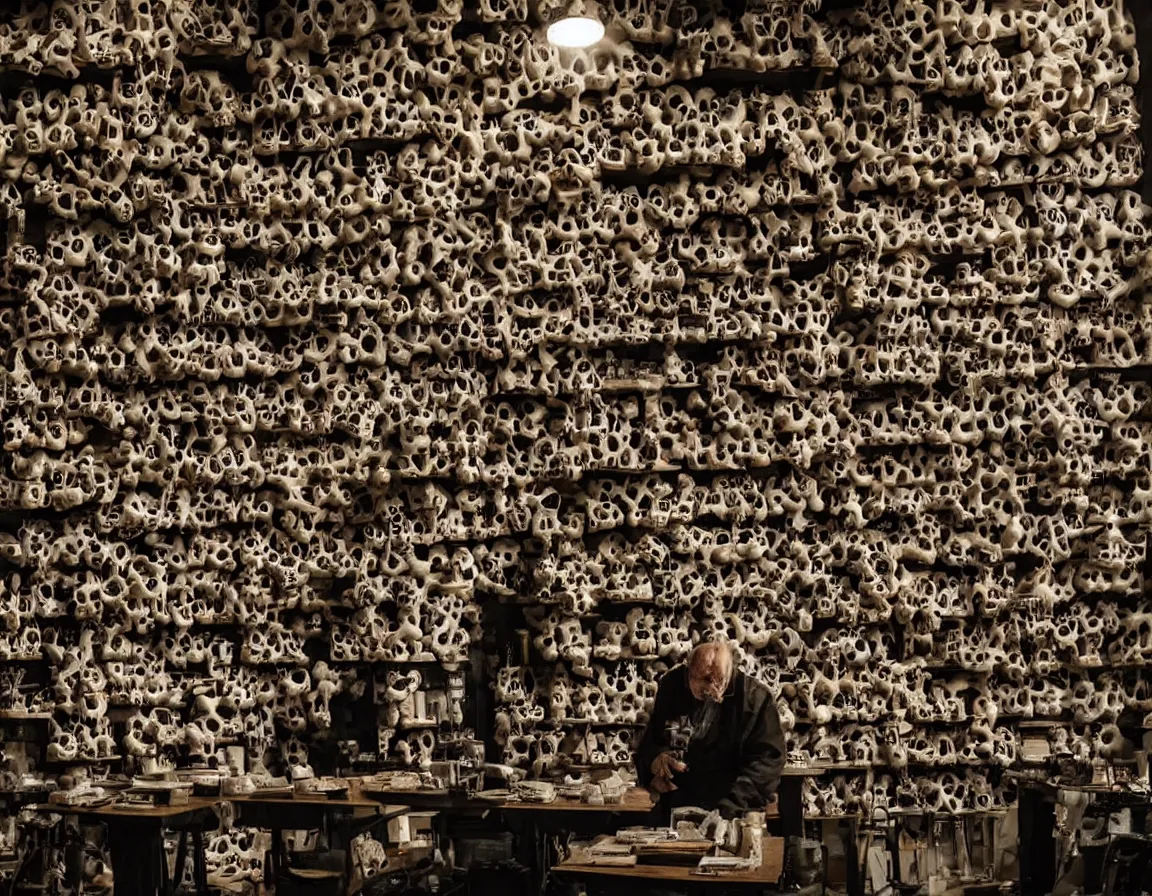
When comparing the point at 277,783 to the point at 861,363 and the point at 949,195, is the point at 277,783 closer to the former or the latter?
the point at 861,363

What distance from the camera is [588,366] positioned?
10.2 metres

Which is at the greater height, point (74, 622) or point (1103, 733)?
point (74, 622)

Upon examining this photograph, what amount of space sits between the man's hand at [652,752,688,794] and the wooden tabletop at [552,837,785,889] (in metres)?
1.43

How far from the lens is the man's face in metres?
8.36

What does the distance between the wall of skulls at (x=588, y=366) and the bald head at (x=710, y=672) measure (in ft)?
5.16

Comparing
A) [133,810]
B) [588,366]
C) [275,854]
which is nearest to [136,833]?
[133,810]

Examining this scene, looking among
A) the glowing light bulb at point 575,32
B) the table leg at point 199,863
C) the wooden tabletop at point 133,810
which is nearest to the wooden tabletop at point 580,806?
the wooden tabletop at point 133,810

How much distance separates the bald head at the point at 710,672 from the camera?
836 centimetres

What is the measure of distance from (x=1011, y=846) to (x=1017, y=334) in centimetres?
334

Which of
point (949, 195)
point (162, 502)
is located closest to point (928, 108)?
point (949, 195)

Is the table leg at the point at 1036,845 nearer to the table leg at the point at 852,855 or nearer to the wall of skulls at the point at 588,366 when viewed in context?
Answer: the table leg at the point at 852,855

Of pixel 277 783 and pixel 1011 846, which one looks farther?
pixel 1011 846

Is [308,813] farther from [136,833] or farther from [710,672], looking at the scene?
[710,672]

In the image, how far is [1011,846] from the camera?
32.5ft
